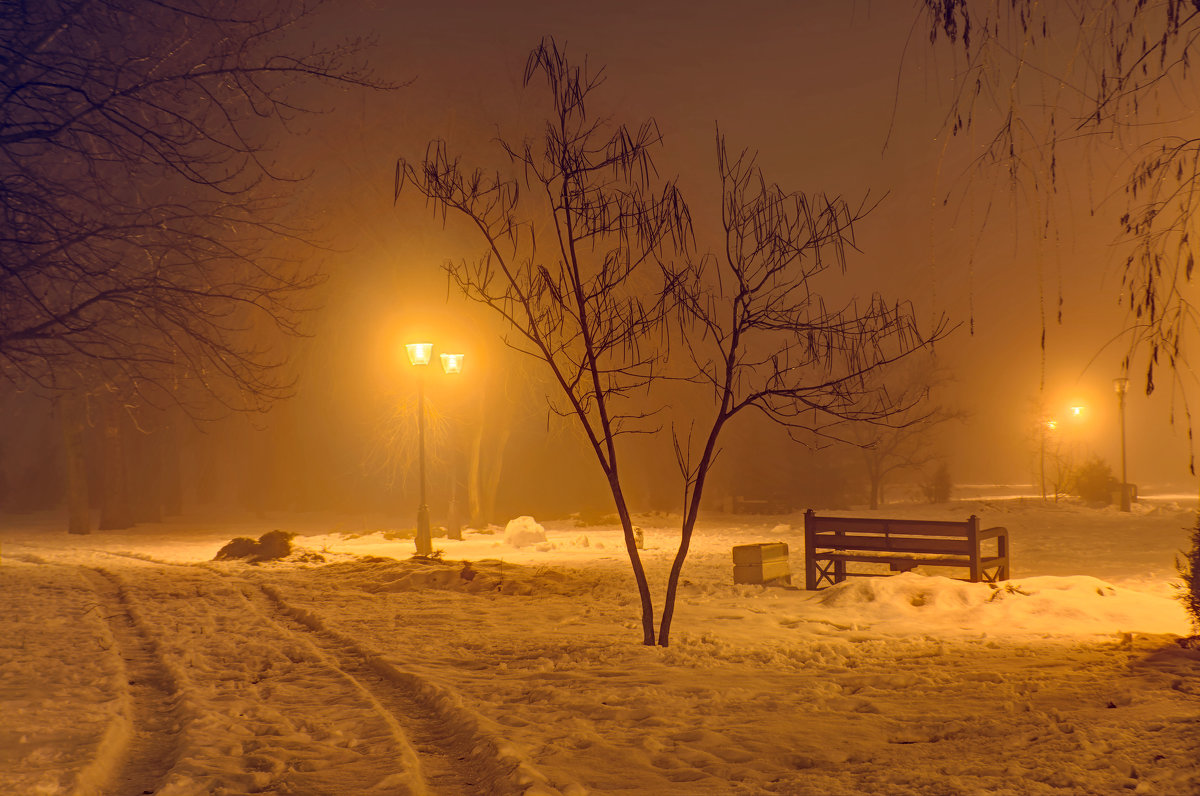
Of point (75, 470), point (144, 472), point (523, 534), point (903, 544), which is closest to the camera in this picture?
point (903, 544)

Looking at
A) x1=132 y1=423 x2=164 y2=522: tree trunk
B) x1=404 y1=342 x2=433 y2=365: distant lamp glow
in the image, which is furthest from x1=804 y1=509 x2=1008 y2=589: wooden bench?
x1=132 y1=423 x2=164 y2=522: tree trunk

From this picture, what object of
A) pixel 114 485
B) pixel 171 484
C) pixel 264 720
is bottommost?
pixel 264 720

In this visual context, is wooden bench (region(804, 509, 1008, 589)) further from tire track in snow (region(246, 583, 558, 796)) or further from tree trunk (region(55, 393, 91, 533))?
tree trunk (region(55, 393, 91, 533))

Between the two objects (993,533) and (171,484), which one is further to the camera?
(171,484)

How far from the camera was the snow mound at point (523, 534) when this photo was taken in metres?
22.2

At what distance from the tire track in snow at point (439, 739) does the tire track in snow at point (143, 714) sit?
1.40m

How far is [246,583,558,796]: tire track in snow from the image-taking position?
4.93 m

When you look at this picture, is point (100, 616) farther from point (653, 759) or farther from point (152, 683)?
point (653, 759)

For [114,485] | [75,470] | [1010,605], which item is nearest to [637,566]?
[1010,605]

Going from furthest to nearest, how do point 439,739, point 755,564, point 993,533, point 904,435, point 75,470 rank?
point 904,435, point 75,470, point 755,564, point 993,533, point 439,739

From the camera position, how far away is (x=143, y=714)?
260 inches

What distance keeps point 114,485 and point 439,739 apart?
95.9 ft

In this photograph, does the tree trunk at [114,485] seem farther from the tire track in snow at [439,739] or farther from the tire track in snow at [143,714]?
the tire track in snow at [439,739]

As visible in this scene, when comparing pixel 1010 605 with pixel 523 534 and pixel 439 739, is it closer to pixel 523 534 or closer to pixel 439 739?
pixel 439 739
